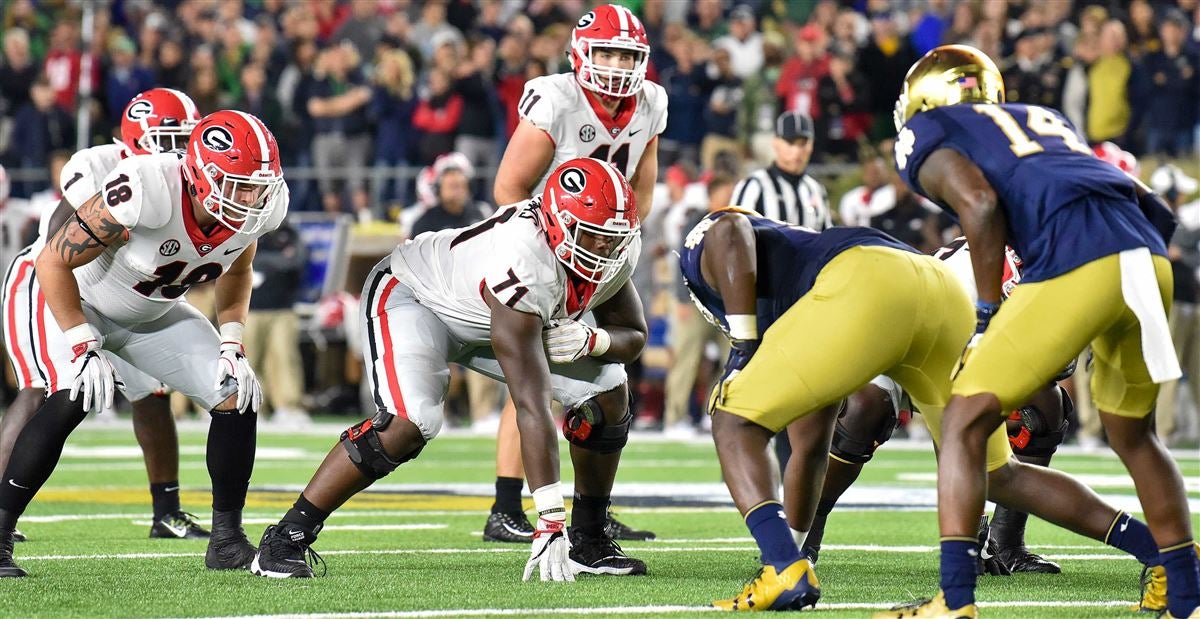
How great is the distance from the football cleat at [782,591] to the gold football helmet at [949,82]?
1215 mm

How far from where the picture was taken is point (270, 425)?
13453 millimetres

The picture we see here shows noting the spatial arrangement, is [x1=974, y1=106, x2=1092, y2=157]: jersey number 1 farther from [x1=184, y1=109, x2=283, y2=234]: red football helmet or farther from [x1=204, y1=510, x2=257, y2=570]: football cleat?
[x1=204, y1=510, x2=257, y2=570]: football cleat

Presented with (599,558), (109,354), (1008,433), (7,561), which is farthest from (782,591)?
(109,354)

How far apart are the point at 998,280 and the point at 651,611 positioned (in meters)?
1.25

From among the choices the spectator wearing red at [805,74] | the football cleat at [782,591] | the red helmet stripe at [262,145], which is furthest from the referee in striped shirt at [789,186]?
the spectator wearing red at [805,74]

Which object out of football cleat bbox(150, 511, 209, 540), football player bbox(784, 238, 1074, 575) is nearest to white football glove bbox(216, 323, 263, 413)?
football cleat bbox(150, 511, 209, 540)

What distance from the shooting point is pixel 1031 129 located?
4.16 m

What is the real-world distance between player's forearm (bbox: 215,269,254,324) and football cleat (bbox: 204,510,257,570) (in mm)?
678

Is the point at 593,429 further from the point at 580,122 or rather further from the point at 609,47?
the point at 609,47

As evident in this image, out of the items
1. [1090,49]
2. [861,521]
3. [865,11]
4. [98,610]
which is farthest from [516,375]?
[865,11]

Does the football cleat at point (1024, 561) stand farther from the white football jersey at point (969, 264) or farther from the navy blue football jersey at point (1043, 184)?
the navy blue football jersey at point (1043, 184)

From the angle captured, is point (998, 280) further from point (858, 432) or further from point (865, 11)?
point (865, 11)

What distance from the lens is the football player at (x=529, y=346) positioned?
4977mm

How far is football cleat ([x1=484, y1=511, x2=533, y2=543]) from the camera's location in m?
6.35
